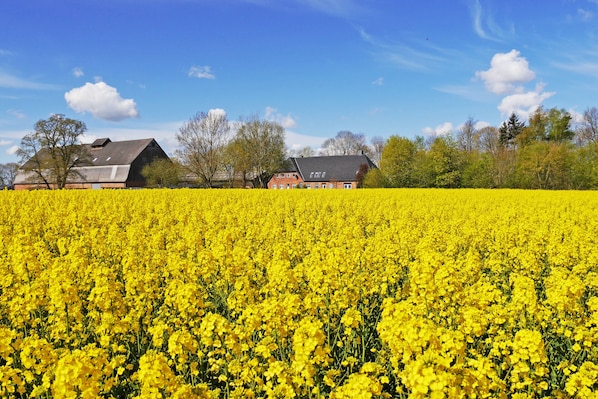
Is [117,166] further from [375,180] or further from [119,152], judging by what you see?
[375,180]

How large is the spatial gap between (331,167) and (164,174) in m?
30.4

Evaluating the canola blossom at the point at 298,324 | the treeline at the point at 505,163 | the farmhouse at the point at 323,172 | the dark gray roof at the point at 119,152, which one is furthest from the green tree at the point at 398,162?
the canola blossom at the point at 298,324

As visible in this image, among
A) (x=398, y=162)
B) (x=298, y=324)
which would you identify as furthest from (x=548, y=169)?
(x=298, y=324)

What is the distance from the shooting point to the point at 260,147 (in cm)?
7406

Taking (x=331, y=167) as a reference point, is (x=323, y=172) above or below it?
below

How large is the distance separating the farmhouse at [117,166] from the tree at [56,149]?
10.6 m

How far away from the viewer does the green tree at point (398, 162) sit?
56.6 meters

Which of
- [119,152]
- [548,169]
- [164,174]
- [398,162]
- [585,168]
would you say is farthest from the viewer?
[119,152]

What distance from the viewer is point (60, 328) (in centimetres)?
505

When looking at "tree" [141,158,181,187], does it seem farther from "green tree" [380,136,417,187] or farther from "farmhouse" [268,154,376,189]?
"green tree" [380,136,417,187]

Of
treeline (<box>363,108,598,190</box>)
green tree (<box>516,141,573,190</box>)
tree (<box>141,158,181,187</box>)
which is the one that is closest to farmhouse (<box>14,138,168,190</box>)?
tree (<box>141,158,181,187</box>)

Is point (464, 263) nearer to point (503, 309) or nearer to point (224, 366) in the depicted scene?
point (503, 309)

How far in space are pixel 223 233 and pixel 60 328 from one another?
496 cm

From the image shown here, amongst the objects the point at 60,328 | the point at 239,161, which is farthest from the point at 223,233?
the point at 239,161
